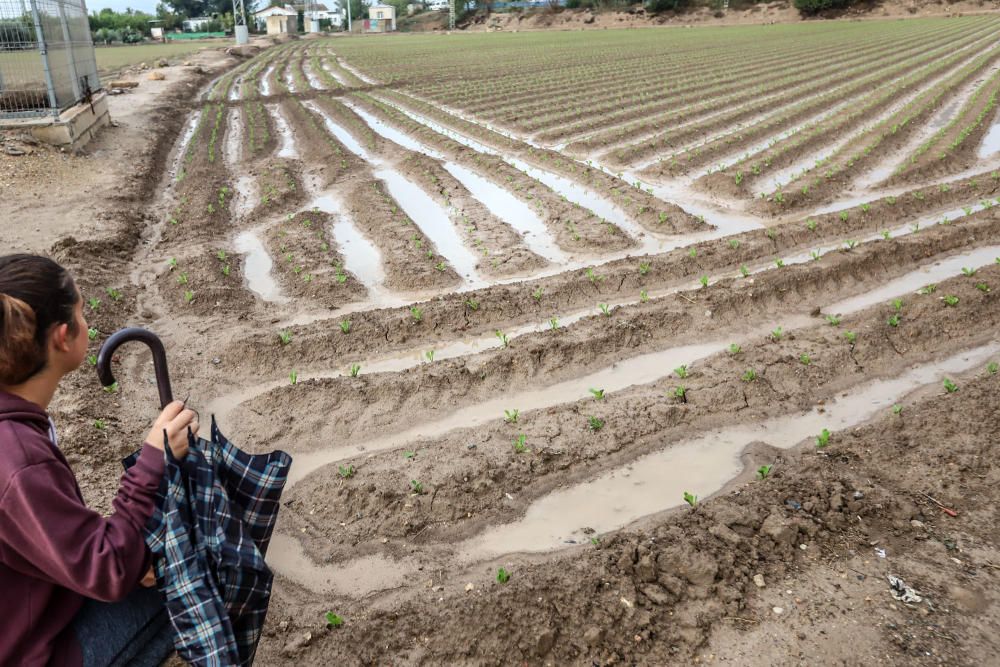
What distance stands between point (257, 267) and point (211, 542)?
7.07 m

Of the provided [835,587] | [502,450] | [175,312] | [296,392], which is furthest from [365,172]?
[835,587]

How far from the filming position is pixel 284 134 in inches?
656

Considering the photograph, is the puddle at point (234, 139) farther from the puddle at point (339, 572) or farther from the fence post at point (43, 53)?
the puddle at point (339, 572)

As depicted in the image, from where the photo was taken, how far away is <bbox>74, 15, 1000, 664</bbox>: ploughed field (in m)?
3.57

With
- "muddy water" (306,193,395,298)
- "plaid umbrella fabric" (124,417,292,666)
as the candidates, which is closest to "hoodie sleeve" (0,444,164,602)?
"plaid umbrella fabric" (124,417,292,666)

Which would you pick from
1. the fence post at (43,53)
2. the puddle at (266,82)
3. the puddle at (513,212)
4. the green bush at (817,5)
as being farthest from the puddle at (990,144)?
the green bush at (817,5)

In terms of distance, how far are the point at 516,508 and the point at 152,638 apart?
2617mm

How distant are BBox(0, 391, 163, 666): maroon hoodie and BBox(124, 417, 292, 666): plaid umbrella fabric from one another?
0.08 meters

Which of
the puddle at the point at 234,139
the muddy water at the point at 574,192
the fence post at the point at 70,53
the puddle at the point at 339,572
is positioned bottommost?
the puddle at the point at 339,572

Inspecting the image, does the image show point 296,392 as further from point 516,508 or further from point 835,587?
point 835,587

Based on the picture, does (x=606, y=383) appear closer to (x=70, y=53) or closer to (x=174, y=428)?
(x=174, y=428)

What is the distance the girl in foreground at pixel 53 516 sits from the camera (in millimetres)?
1765

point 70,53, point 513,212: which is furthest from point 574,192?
point 70,53

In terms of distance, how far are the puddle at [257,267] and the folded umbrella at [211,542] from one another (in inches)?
222
